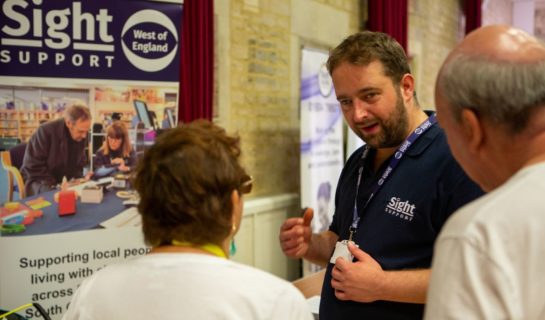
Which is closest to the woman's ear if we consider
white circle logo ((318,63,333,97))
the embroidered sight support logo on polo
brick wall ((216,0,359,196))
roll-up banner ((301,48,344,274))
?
the embroidered sight support logo on polo

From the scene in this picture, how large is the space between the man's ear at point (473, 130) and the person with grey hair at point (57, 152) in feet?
6.53

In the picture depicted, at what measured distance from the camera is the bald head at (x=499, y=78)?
2.96ft

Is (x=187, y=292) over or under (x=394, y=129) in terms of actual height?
under

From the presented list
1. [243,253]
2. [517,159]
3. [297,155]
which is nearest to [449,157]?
[517,159]

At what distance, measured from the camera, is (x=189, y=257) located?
1.00 m

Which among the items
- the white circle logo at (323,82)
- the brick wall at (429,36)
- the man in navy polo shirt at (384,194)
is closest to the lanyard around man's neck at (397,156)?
the man in navy polo shirt at (384,194)

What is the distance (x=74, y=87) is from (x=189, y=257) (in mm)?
1762

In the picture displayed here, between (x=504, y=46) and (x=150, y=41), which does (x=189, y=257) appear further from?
(x=150, y=41)

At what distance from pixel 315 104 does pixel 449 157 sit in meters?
2.58

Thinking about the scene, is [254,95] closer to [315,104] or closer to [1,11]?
[315,104]

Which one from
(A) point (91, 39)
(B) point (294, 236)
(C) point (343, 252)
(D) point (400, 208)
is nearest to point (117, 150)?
(A) point (91, 39)

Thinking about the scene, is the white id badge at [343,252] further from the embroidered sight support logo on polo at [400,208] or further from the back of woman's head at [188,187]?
the back of woman's head at [188,187]

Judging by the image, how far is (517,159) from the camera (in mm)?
930

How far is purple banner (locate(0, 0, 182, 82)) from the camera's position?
238cm
